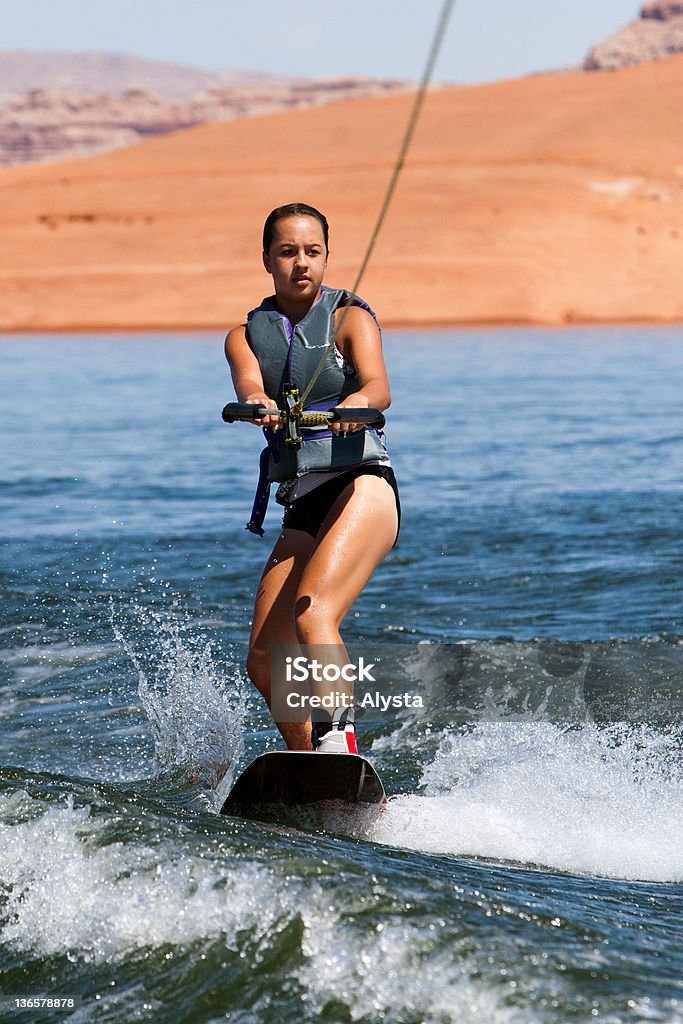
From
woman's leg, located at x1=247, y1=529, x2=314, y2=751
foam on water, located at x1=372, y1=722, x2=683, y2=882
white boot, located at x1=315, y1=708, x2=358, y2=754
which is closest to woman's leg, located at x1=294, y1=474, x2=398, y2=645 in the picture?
woman's leg, located at x1=247, y1=529, x2=314, y2=751

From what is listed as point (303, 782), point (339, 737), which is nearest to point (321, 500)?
point (339, 737)

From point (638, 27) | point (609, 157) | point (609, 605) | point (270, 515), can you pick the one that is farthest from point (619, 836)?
point (638, 27)

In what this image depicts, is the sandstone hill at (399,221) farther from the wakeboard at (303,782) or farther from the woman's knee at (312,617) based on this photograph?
the wakeboard at (303,782)

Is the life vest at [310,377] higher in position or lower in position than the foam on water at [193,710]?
higher

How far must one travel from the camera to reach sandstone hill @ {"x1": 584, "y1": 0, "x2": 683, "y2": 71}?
13600 centimetres

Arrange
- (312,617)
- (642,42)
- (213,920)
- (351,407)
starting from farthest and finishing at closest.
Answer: (642,42)
(312,617)
(351,407)
(213,920)

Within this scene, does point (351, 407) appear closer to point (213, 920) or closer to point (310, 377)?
point (310, 377)

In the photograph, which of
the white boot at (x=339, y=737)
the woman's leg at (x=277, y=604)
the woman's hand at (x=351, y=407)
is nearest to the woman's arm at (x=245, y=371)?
the woman's hand at (x=351, y=407)

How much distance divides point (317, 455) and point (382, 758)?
5.84ft

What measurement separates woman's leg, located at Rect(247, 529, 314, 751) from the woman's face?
0.77m

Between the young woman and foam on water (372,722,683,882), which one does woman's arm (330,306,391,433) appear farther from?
foam on water (372,722,683,882)

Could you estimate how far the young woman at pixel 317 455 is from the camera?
4.32m

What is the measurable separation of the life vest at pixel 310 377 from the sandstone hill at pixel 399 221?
4018 cm

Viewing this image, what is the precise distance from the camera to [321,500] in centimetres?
452
